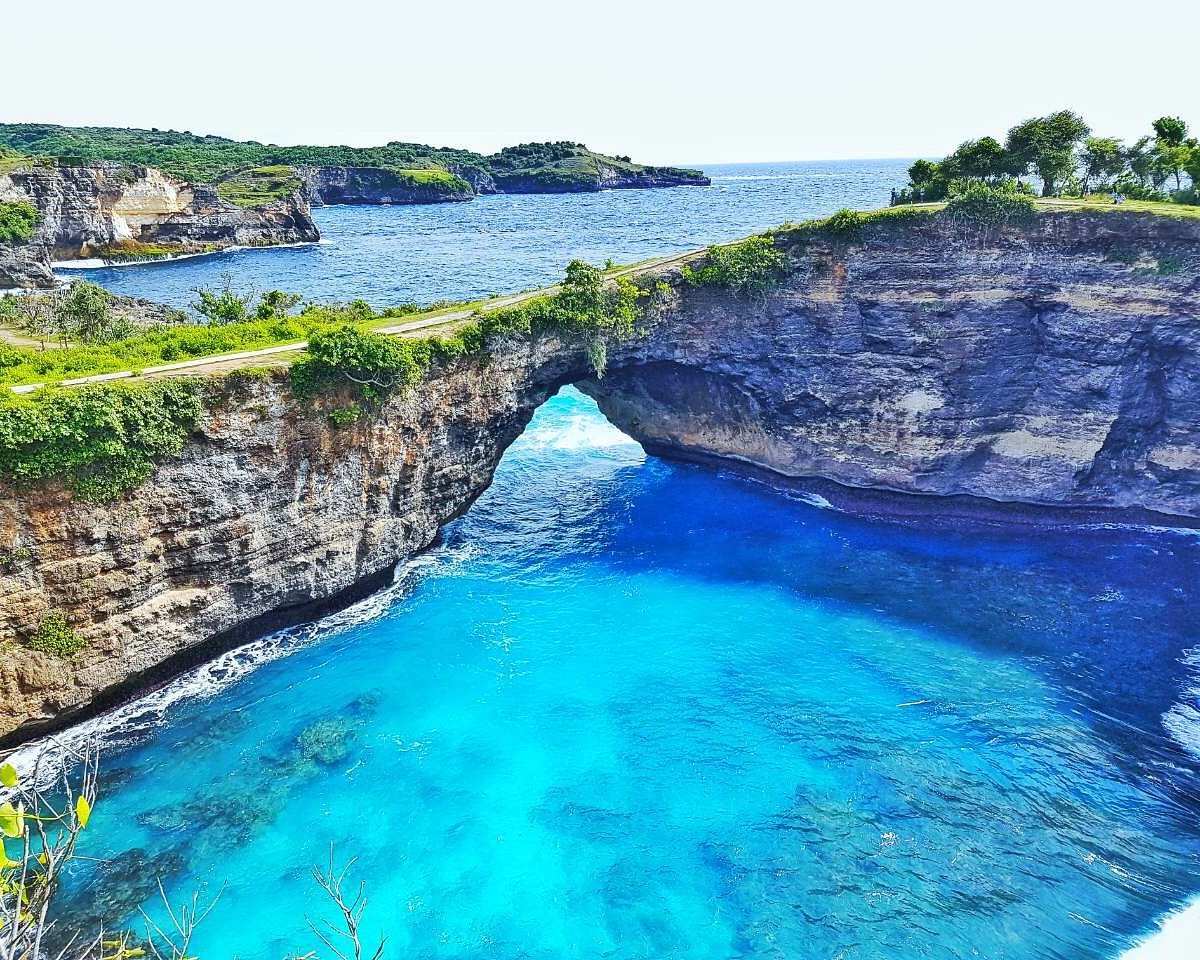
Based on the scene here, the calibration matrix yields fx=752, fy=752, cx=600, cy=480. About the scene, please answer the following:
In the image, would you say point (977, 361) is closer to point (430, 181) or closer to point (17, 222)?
point (17, 222)

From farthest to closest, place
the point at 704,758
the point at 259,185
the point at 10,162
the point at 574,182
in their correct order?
1. the point at 574,182
2. the point at 259,185
3. the point at 10,162
4. the point at 704,758

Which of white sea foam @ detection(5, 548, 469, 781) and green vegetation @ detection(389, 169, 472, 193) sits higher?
green vegetation @ detection(389, 169, 472, 193)

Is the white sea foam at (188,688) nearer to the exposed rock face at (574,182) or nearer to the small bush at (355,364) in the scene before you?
the small bush at (355,364)

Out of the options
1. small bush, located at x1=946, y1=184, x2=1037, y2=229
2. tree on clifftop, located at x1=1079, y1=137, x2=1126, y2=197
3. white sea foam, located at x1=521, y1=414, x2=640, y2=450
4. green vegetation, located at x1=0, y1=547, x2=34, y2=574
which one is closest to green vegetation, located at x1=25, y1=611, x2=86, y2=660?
green vegetation, located at x1=0, y1=547, x2=34, y2=574

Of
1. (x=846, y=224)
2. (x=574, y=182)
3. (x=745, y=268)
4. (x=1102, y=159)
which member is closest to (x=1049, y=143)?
(x=1102, y=159)

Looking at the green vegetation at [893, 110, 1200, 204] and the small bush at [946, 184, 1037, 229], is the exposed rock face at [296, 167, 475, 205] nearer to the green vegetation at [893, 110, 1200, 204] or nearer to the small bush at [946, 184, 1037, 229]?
the green vegetation at [893, 110, 1200, 204]

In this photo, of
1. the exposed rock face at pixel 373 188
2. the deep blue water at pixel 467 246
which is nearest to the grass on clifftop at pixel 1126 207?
the deep blue water at pixel 467 246

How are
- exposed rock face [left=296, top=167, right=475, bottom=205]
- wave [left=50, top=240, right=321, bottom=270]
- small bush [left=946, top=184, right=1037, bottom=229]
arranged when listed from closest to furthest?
small bush [left=946, top=184, right=1037, bottom=229] < wave [left=50, top=240, right=321, bottom=270] < exposed rock face [left=296, top=167, right=475, bottom=205]
